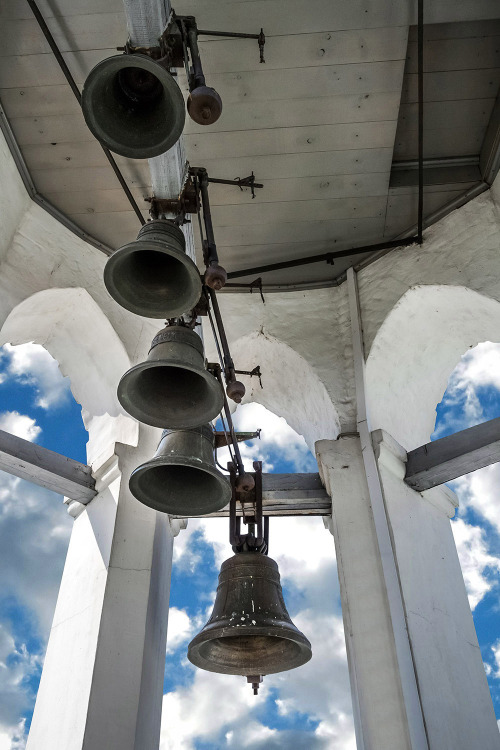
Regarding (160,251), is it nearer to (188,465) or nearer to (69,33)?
(188,465)

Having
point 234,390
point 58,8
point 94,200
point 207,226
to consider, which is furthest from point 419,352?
point 58,8

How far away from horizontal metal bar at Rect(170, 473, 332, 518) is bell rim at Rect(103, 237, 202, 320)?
5.72 ft

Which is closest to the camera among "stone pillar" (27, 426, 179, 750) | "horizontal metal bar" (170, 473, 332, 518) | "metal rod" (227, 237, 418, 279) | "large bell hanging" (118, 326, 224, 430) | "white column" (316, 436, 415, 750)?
"large bell hanging" (118, 326, 224, 430)

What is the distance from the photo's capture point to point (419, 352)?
185 inches

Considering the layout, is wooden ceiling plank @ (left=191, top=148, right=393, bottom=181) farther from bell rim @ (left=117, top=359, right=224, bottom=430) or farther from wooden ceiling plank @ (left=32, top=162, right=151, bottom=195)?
bell rim @ (left=117, top=359, right=224, bottom=430)

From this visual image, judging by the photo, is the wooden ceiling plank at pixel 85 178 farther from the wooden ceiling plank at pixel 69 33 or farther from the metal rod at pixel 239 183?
the wooden ceiling plank at pixel 69 33

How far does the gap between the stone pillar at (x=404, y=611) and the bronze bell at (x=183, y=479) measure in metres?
1.18

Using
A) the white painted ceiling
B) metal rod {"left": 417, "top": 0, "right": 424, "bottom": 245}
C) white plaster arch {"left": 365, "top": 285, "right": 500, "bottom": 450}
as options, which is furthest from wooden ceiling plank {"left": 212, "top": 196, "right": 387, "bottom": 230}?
white plaster arch {"left": 365, "top": 285, "right": 500, "bottom": 450}

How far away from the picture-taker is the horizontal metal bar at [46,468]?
383cm

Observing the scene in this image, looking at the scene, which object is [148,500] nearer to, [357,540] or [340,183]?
[357,540]

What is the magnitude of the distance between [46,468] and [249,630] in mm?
1677

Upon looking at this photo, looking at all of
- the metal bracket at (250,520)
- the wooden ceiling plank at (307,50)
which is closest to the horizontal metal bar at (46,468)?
the metal bracket at (250,520)

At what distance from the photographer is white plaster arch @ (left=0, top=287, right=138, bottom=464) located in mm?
4449

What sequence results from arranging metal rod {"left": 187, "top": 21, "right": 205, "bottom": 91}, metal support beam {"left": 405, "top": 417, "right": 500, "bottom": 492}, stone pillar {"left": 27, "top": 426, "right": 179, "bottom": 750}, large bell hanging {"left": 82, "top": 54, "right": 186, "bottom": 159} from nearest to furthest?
large bell hanging {"left": 82, "top": 54, "right": 186, "bottom": 159} → metal rod {"left": 187, "top": 21, "right": 205, "bottom": 91} → stone pillar {"left": 27, "top": 426, "right": 179, "bottom": 750} → metal support beam {"left": 405, "top": 417, "right": 500, "bottom": 492}
